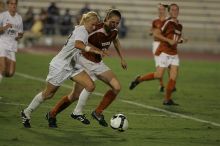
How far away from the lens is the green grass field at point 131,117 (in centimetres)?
1136

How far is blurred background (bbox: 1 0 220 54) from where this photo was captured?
37.4 meters

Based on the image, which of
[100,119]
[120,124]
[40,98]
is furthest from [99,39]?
[120,124]

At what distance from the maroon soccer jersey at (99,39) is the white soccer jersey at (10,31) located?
3.34 meters

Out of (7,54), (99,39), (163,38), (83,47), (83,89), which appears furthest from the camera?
(163,38)

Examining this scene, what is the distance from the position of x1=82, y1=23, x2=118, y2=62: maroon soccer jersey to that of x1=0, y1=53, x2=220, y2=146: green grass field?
133 centimetres

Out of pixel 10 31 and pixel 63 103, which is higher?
pixel 10 31

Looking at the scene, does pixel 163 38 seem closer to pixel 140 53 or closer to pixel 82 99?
pixel 82 99

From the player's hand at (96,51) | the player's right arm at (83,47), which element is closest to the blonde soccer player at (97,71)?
the player's hand at (96,51)

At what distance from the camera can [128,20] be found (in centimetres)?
4159

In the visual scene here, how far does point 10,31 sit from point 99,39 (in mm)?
3741

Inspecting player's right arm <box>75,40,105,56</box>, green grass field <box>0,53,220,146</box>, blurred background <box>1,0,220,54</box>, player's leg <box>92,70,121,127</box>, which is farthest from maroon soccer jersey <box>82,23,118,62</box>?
blurred background <box>1,0,220,54</box>

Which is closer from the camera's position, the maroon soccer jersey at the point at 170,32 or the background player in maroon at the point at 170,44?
the background player in maroon at the point at 170,44

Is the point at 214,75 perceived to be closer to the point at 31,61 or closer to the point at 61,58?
the point at 31,61

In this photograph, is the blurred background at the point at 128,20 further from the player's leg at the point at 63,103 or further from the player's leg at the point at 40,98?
the player's leg at the point at 40,98
